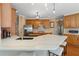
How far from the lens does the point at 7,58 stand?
1.82m

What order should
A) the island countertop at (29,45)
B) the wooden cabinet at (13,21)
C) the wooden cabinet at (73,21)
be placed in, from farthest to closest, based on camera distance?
the wooden cabinet at (73,21)
the wooden cabinet at (13,21)
the island countertop at (29,45)

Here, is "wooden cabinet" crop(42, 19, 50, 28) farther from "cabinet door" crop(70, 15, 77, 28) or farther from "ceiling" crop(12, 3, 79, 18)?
"cabinet door" crop(70, 15, 77, 28)

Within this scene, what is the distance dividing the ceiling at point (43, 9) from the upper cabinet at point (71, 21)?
19cm

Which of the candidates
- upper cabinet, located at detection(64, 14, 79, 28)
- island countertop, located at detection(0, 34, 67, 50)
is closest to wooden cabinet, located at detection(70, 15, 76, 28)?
upper cabinet, located at detection(64, 14, 79, 28)

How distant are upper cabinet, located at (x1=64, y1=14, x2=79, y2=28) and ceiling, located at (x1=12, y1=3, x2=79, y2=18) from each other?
0.19 meters

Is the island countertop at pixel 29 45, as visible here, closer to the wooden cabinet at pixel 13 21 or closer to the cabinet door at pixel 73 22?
the wooden cabinet at pixel 13 21

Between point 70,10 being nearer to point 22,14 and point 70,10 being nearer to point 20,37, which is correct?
point 22,14

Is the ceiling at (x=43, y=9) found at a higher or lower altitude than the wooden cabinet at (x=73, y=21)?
higher

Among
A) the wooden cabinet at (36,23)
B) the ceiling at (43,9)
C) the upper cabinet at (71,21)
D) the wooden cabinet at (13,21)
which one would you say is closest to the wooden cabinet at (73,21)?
the upper cabinet at (71,21)

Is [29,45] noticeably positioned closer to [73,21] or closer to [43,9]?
[43,9]

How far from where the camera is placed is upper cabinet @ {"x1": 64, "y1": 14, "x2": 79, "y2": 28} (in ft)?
9.83

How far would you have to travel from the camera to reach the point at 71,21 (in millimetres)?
3154

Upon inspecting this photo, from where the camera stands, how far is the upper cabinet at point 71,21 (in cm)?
300

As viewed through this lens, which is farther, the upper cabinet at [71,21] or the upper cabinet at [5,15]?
the upper cabinet at [71,21]
